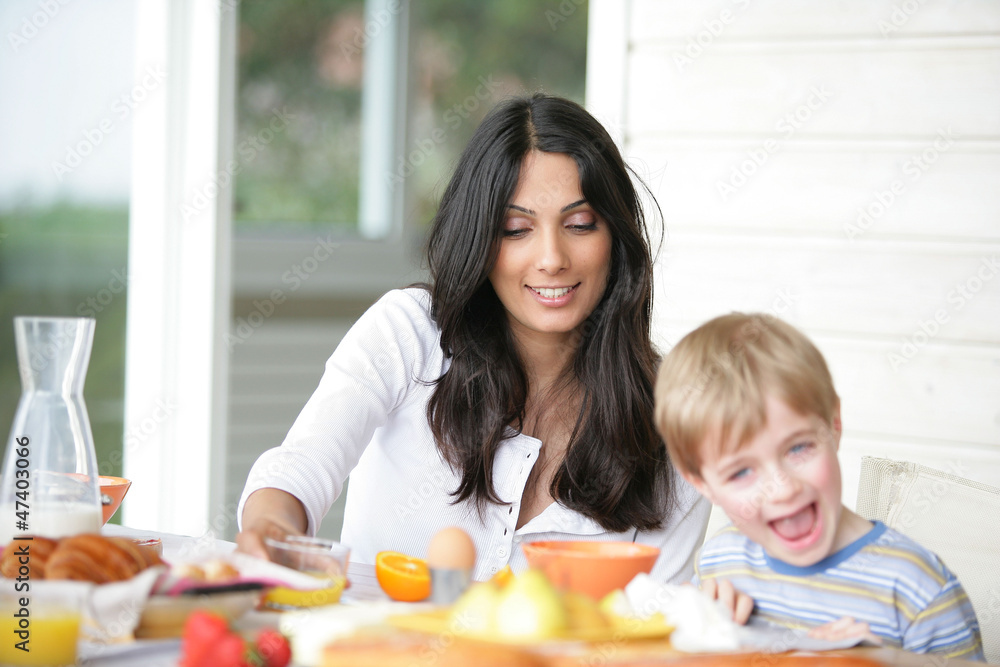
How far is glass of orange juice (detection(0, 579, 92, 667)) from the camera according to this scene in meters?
0.83

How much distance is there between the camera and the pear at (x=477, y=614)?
0.82m

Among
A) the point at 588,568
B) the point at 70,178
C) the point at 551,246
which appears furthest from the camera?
the point at 70,178

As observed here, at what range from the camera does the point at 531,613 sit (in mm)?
825

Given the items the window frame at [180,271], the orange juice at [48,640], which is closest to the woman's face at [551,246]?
the orange juice at [48,640]

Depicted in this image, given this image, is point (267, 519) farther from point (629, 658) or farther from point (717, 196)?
point (717, 196)

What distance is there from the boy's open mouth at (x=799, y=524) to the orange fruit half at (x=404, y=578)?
40cm

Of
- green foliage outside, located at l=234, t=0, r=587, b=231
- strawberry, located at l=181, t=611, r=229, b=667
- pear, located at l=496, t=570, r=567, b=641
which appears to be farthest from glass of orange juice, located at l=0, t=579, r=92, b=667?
green foliage outside, located at l=234, t=0, r=587, b=231

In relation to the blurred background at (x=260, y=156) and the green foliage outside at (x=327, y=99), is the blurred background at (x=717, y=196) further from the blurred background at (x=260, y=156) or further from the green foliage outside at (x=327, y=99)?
the green foliage outside at (x=327, y=99)

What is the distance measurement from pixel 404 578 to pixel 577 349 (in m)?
0.77
